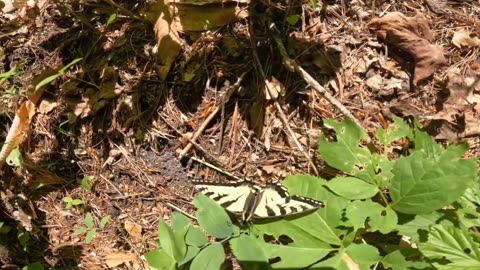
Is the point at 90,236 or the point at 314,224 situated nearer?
the point at 314,224

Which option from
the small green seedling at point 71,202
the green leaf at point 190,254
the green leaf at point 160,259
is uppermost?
the green leaf at point 190,254

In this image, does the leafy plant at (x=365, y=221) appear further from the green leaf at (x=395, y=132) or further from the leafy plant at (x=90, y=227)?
the leafy plant at (x=90, y=227)

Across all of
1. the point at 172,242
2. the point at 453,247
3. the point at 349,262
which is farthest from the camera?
the point at 172,242

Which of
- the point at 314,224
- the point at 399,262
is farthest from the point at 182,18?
the point at 399,262

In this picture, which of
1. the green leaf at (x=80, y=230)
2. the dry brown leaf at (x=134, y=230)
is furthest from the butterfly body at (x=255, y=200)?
the green leaf at (x=80, y=230)

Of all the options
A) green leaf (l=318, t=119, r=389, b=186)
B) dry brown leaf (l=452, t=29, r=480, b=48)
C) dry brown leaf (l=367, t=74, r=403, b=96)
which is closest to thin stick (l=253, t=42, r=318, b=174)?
green leaf (l=318, t=119, r=389, b=186)

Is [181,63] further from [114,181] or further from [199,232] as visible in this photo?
[199,232]

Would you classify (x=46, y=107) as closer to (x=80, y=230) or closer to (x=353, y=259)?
(x=80, y=230)

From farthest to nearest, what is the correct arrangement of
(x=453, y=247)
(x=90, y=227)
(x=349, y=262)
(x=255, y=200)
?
(x=90, y=227) < (x=255, y=200) < (x=349, y=262) < (x=453, y=247)
